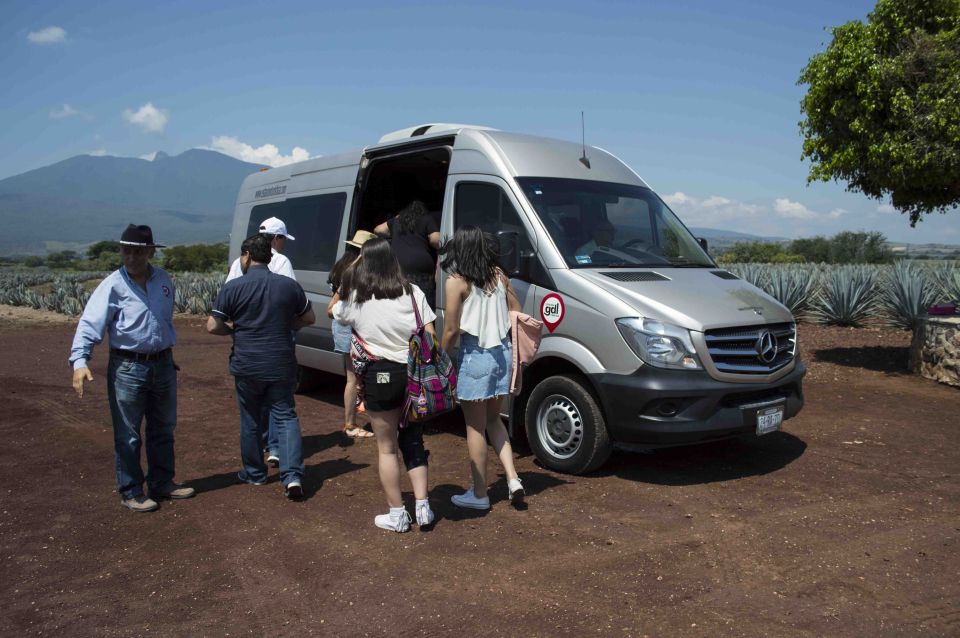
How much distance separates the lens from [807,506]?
5.18m

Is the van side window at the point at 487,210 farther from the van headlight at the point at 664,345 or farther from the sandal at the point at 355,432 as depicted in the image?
the sandal at the point at 355,432

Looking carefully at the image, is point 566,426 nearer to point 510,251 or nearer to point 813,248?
point 510,251

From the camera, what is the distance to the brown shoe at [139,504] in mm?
5195

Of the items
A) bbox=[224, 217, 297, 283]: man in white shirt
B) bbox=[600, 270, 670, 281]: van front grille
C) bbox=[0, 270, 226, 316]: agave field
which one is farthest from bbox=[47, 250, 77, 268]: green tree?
bbox=[600, 270, 670, 281]: van front grille

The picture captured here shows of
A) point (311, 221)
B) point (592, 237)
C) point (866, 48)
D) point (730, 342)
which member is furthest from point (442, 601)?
Result: point (866, 48)

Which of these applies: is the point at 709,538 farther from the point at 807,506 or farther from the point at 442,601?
the point at 442,601

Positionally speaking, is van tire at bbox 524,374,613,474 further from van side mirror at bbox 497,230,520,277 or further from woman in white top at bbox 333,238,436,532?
woman in white top at bbox 333,238,436,532

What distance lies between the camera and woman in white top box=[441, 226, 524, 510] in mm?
4871

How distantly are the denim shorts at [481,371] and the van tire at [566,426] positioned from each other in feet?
2.74

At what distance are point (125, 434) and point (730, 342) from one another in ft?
13.5

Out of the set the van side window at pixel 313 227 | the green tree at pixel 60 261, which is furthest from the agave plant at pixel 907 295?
the green tree at pixel 60 261

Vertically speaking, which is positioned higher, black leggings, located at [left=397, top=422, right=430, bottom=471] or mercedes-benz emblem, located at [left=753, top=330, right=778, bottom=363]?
mercedes-benz emblem, located at [left=753, top=330, right=778, bottom=363]

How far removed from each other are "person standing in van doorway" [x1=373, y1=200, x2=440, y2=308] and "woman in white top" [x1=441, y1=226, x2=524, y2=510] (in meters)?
1.74

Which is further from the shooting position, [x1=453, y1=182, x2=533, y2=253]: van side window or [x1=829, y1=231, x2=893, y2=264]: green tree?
[x1=829, y1=231, x2=893, y2=264]: green tree
